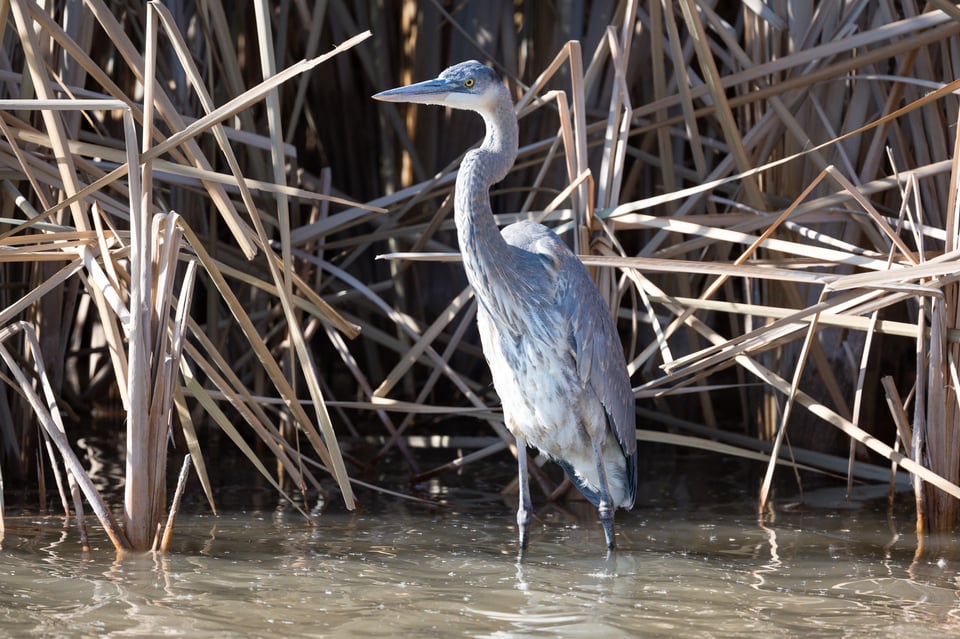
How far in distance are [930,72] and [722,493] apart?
180 centimetres

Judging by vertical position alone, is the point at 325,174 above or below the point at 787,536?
above

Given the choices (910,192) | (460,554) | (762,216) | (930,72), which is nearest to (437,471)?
(460,554)

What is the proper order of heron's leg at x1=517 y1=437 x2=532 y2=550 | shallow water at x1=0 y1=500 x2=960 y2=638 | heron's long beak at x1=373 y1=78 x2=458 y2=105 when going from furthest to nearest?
heron's leg at x1=517 y1=437 x2=532 y2=550 → heron's long beak at x1=373 y1=78 x2=458 y2=105 → shallow water at x1=0 y1=500 x2=960 y2=638

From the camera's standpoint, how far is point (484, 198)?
3748 millimetres

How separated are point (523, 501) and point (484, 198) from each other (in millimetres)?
999

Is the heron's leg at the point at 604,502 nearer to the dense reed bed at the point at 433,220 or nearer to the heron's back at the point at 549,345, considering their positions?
the heron's back at the point at 549,345

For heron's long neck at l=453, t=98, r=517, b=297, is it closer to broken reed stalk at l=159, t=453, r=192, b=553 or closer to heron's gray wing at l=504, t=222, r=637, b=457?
heron's gray wing at l=504, t=222, r=637, b=457

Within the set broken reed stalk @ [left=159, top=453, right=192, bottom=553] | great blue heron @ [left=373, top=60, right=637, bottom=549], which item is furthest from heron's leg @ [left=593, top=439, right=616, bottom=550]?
broken reed stalk @ [left=159, top=453, right=192, bottom=553]

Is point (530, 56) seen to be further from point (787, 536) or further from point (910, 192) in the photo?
point (787, 536)

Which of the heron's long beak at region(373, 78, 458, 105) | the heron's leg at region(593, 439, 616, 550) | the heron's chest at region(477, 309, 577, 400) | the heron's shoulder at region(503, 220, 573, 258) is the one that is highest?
the heron's long beak at region(373, 78, 458, 105)

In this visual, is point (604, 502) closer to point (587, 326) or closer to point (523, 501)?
point (523, 501)

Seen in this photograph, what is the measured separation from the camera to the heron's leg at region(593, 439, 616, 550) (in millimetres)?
3883

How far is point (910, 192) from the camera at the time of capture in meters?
4.05

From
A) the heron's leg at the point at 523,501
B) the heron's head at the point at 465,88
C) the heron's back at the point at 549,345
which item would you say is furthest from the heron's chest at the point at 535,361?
the heron's head at the point at 465,88
